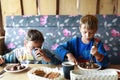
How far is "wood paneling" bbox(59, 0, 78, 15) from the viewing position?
301 centimetres

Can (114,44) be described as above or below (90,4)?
below

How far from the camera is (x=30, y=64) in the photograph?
75.4 inches

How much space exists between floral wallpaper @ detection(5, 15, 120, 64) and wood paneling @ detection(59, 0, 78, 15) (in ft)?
0.87

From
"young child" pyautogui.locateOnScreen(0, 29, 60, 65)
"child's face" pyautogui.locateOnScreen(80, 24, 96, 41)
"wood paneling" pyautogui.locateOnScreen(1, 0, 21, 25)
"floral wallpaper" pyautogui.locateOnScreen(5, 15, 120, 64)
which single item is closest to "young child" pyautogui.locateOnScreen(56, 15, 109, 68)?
"child's face" pyautogui.locateOnScreen(80, 24, 96, 41)

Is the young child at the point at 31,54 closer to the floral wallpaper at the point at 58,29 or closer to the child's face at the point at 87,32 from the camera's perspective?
the child's face at the point at 87,32

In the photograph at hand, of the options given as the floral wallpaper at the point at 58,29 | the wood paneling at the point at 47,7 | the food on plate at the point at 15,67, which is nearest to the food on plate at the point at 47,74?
the food on plate at the point at 15,67

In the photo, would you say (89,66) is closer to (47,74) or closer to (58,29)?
(47,74)

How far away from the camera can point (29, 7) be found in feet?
10.2

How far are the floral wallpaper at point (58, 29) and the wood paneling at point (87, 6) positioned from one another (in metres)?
0.28

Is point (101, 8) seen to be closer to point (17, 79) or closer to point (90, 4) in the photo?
point (90, 4)

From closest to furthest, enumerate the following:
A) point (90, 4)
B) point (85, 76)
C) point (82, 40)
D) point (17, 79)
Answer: point (85, 76)
point (17, 79)
point (82, 40)
point (90, 4)

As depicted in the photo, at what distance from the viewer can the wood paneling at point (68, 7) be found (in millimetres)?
3014

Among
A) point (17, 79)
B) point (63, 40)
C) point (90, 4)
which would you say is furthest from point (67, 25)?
point (17, 79)

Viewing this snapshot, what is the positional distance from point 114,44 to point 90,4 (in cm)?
66
